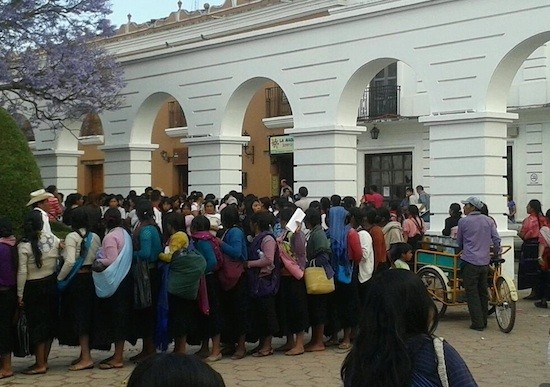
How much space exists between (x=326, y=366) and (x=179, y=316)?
5.25ft

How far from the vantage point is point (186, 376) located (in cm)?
220

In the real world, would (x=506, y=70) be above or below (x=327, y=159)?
above

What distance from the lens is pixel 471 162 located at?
1475 cm

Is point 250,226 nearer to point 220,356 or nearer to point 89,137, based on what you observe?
point 220,356

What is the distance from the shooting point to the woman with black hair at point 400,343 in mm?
3240

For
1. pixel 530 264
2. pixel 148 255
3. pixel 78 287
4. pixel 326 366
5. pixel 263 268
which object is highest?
pixel 148 255

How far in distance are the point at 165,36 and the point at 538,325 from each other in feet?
68.4

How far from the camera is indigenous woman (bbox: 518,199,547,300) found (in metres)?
13.5

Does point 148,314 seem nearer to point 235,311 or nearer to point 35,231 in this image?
point 235,311

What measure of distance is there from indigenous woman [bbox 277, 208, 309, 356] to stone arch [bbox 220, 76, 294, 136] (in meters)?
8.76

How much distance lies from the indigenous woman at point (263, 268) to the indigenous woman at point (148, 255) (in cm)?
105

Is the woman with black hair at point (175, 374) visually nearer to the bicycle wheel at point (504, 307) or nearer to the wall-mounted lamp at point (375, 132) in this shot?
the bicycle wheel at point (504, 307)

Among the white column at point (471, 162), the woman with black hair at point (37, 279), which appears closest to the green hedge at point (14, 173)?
the woman with black hair at point (37, 279)

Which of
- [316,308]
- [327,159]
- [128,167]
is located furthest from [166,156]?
[316,308]
